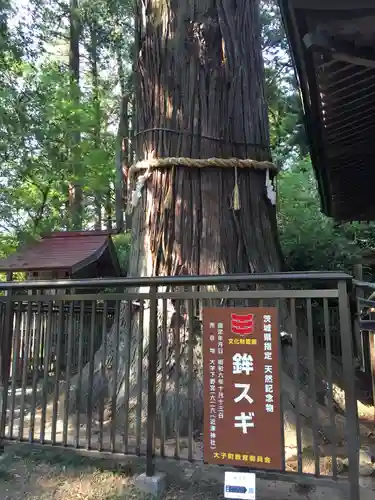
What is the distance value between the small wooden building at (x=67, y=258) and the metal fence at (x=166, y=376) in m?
5.75

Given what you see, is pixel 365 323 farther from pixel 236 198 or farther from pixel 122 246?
pixel 122 246

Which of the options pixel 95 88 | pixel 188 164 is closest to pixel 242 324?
pixel 188 164

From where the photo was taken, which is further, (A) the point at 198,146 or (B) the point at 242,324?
(A) the point at 198,146

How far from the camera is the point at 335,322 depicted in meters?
7.78

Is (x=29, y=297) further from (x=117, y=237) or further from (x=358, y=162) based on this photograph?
(x=117, y=237)

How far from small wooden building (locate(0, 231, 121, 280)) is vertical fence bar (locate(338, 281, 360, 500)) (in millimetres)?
8277

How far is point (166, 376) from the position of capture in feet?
11.3

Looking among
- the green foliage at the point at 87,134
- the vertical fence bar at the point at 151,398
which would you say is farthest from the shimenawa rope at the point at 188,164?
the green foliage at the point at 87,134

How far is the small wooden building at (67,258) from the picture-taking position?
1028 cm

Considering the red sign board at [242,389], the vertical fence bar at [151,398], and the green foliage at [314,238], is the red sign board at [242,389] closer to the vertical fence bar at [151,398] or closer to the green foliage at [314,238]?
the vertical fence bar at [151,398]

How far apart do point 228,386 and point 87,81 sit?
2037 cm

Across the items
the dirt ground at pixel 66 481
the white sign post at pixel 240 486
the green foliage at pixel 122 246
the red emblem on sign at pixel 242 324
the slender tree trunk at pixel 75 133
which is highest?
the slender tree trunk at pixel 75 133

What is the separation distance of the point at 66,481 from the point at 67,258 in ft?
25.8

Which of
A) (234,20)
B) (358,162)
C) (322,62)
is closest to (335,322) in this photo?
(358,162)
